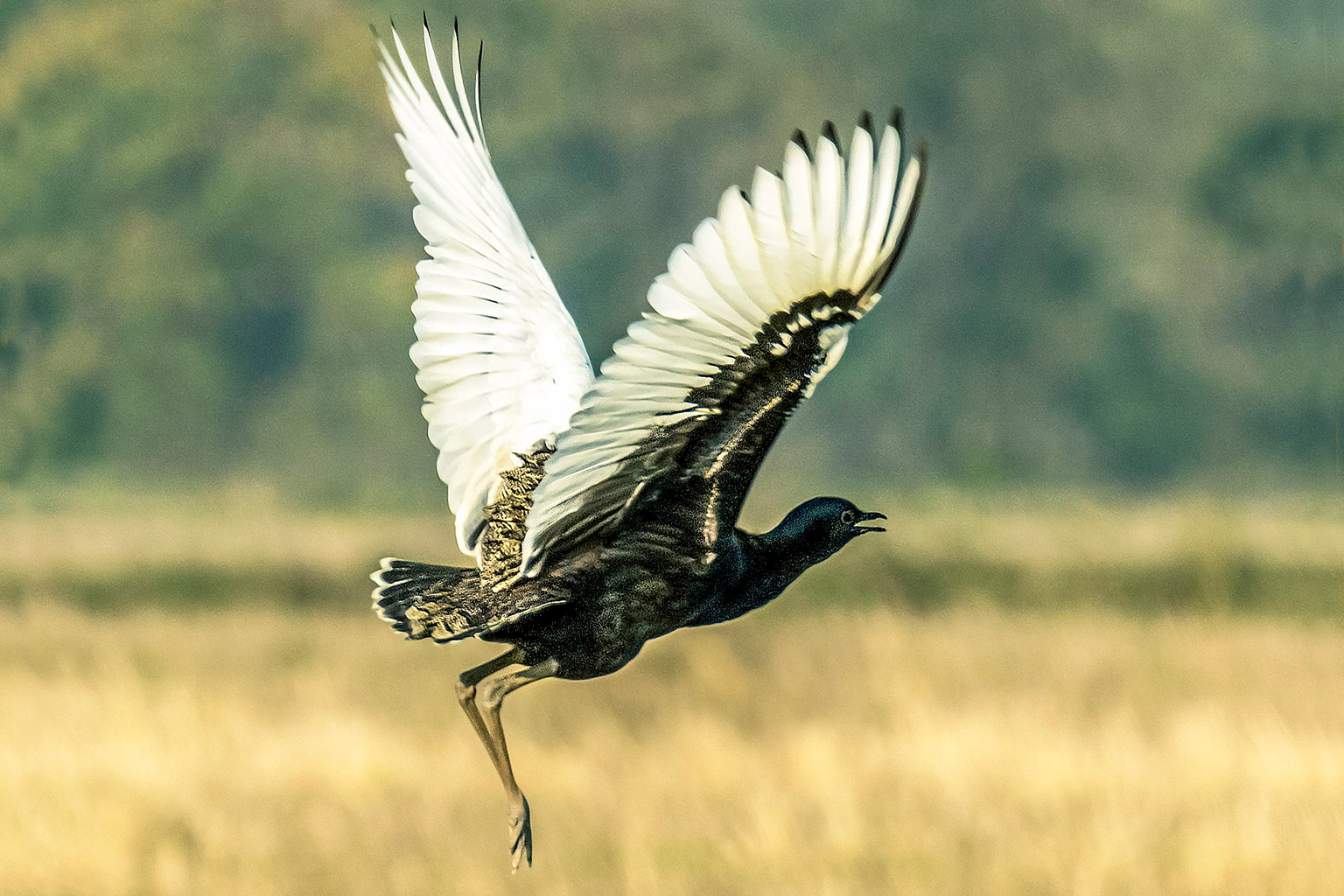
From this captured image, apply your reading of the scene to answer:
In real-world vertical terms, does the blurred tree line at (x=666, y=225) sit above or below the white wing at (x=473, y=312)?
above

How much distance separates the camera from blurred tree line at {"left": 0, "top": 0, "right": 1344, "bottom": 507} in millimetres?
36031

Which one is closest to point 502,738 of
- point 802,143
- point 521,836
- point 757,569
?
point 521,836

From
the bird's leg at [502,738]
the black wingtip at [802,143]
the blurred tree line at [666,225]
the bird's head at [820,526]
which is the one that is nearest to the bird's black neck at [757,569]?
the bird's head at [820,526]

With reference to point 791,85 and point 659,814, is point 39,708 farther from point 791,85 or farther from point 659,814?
point 791,85

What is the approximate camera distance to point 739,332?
3363 millimetres

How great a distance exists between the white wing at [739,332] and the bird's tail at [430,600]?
1.10ft

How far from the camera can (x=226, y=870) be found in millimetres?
7906

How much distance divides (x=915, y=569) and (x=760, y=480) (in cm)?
1102

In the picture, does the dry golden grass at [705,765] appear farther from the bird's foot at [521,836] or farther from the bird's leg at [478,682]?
the bird's foot at [521,836]

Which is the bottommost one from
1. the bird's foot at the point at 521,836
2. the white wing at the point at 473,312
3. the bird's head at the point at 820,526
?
the bird's foot at the point at 521,836

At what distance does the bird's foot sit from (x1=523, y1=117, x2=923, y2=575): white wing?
633mm

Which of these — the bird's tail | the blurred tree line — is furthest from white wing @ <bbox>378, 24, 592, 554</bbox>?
the blurred tree line

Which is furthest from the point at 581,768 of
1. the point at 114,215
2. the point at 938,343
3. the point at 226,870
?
the point at 938,343

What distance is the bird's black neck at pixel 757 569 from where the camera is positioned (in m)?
3.51
